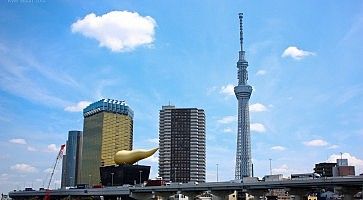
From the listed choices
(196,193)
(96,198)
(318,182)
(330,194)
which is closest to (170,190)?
(196,193)

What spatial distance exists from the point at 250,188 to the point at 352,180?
32.4 meters

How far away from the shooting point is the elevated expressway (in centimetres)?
11925

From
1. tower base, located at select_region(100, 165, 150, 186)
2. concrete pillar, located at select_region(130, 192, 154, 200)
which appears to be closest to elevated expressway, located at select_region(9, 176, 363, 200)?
concrete pillar, located at select_region(130, 192, 154, 200)

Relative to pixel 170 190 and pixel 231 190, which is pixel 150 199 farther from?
pixel 231 190

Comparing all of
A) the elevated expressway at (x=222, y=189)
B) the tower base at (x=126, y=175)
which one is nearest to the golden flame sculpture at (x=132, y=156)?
the tower base at (x=126, y=175)

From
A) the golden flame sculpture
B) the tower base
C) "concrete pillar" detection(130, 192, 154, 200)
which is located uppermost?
the golden flame sculpture

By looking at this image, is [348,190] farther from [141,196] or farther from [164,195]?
[141,196]

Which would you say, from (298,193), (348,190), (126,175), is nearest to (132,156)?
(126,175)

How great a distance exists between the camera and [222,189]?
5679 inches

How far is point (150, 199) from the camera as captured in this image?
166875 mm

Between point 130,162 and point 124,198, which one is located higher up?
point 130,162

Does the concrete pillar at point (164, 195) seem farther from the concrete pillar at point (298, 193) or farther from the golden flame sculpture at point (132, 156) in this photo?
the concrete pillar at point (298, 193)

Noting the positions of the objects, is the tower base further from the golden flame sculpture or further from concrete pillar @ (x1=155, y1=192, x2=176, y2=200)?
concrete pillar @ (x1=155, y1=192, x2=176, y2=200)

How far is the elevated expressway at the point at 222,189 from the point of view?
11925 centimetres
